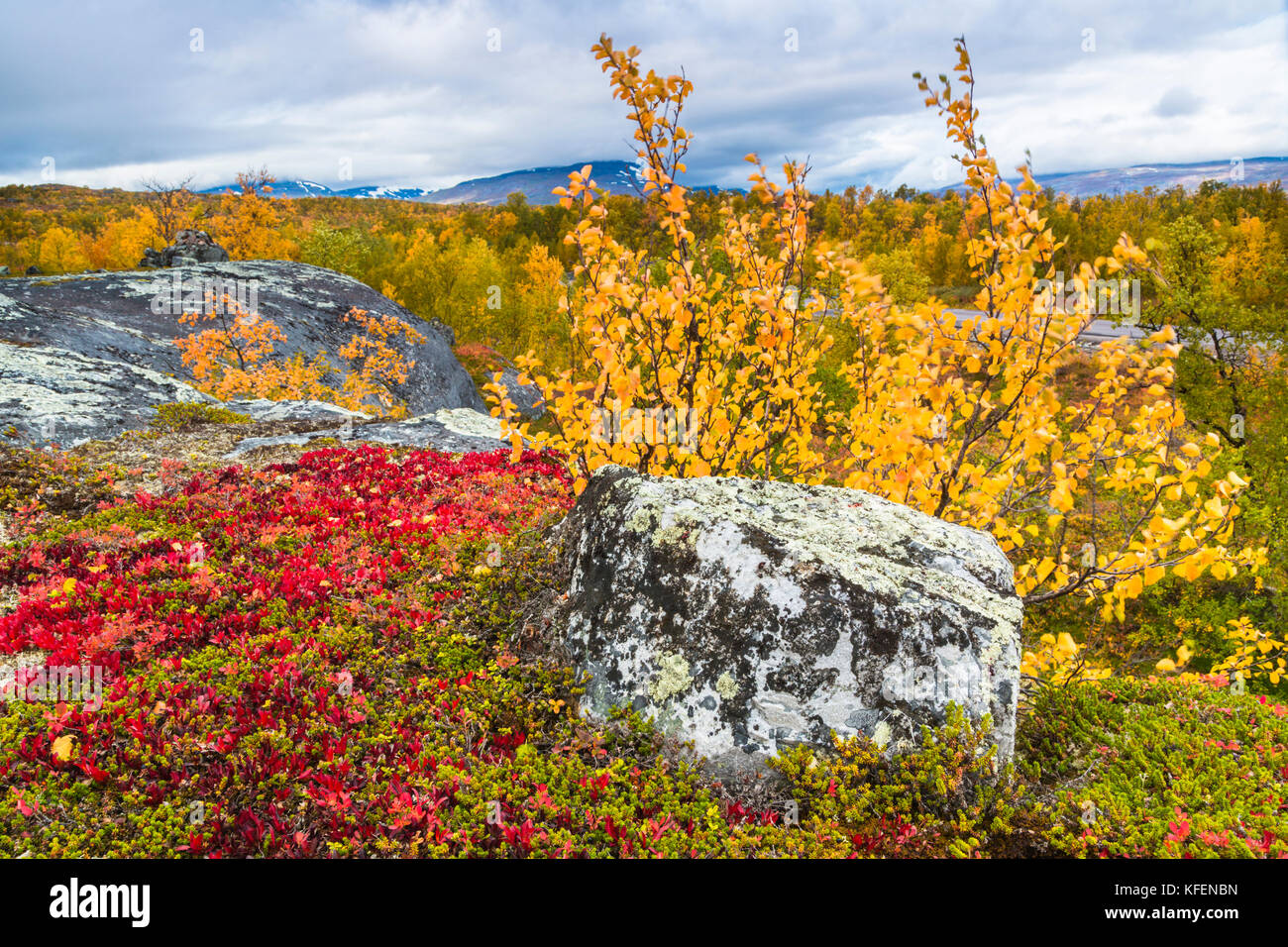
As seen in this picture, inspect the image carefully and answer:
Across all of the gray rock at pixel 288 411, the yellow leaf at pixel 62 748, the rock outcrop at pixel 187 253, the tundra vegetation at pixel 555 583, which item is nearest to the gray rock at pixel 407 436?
the gray rock at pixel 288 411

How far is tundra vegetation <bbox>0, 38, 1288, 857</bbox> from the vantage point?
3.20 meters

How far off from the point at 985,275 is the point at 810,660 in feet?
10.8

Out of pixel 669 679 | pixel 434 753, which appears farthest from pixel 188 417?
pixel 669 679

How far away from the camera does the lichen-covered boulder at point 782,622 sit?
3.59 metres

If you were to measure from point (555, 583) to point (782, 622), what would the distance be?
82.9 inches

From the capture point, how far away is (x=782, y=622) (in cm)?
379

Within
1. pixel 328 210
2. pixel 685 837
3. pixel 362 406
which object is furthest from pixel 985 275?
pixel 328 210

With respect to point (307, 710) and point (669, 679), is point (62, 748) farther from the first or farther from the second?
point (669, 679)

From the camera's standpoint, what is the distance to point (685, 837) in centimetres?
303

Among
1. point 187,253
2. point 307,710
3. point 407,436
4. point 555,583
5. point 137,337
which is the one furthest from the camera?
point 187,253

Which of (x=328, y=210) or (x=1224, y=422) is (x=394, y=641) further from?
(x=328, y=210)

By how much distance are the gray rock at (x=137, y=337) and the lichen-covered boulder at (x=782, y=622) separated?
9.40 m
